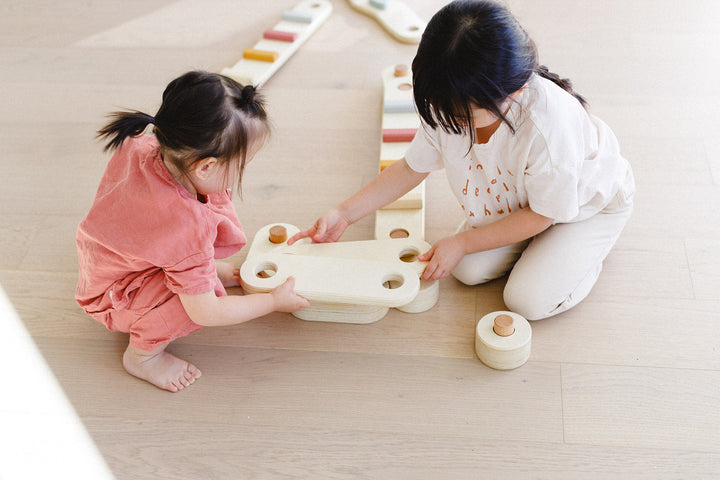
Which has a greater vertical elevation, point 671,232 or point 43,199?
point 43,199

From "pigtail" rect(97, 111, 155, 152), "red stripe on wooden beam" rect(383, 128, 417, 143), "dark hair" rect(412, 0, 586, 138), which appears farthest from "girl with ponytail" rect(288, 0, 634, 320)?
"pigtail" rect(97, 111, 155, 152)

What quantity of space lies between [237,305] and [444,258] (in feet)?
1.00

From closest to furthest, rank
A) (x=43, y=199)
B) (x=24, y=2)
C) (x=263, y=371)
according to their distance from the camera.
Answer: (x=263, y=371) < (x=43, y=199) < (x=24, y=2)

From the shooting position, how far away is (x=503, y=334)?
0.98m

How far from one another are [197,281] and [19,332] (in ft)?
1.20

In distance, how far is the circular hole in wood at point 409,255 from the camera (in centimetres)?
110

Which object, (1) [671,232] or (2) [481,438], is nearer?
(2) [481,438]

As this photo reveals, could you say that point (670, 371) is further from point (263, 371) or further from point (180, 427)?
point (180, 427)

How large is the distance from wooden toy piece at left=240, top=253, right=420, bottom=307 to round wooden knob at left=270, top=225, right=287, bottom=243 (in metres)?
0.06

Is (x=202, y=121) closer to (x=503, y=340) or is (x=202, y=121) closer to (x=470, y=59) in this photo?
(x=470, y=59)

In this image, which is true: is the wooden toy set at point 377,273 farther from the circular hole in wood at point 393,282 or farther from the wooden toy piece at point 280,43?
the wooden toy piece at point 280,43

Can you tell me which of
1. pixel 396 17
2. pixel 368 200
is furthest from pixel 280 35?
pixel 368 200

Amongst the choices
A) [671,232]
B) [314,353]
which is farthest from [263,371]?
[671,232]

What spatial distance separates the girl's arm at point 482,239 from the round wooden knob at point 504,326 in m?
0.11
